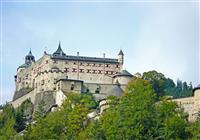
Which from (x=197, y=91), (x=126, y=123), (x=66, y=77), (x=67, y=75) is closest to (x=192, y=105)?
(x=197, y=91)

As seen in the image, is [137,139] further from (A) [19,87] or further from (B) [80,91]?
(A) [19,87]

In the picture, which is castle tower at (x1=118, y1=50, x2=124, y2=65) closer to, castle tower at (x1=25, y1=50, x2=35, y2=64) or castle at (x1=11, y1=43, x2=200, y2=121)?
castle at (x1=11, y1=43, x2=200, y2=121)

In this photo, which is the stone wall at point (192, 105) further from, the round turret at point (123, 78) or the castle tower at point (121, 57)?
the castle tower at point (121, 57)

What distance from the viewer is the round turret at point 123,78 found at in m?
81.8

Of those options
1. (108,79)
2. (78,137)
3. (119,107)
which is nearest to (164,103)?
(119,107)

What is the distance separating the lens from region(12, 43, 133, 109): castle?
82812 millimetres

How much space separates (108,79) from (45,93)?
9.02m

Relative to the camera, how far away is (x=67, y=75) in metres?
88.4

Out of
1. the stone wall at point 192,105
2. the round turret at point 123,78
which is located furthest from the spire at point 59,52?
the stone wall at point 192,105

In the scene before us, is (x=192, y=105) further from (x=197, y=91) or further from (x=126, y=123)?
(x=126, y=123)

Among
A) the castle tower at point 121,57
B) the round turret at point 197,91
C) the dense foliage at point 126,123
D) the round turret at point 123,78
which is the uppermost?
the castle tower at point 121,57

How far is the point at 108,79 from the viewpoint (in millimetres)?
87875

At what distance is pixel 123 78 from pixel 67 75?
931cm

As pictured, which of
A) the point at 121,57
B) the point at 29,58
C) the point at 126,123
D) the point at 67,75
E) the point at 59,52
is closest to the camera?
the point at 126,123
